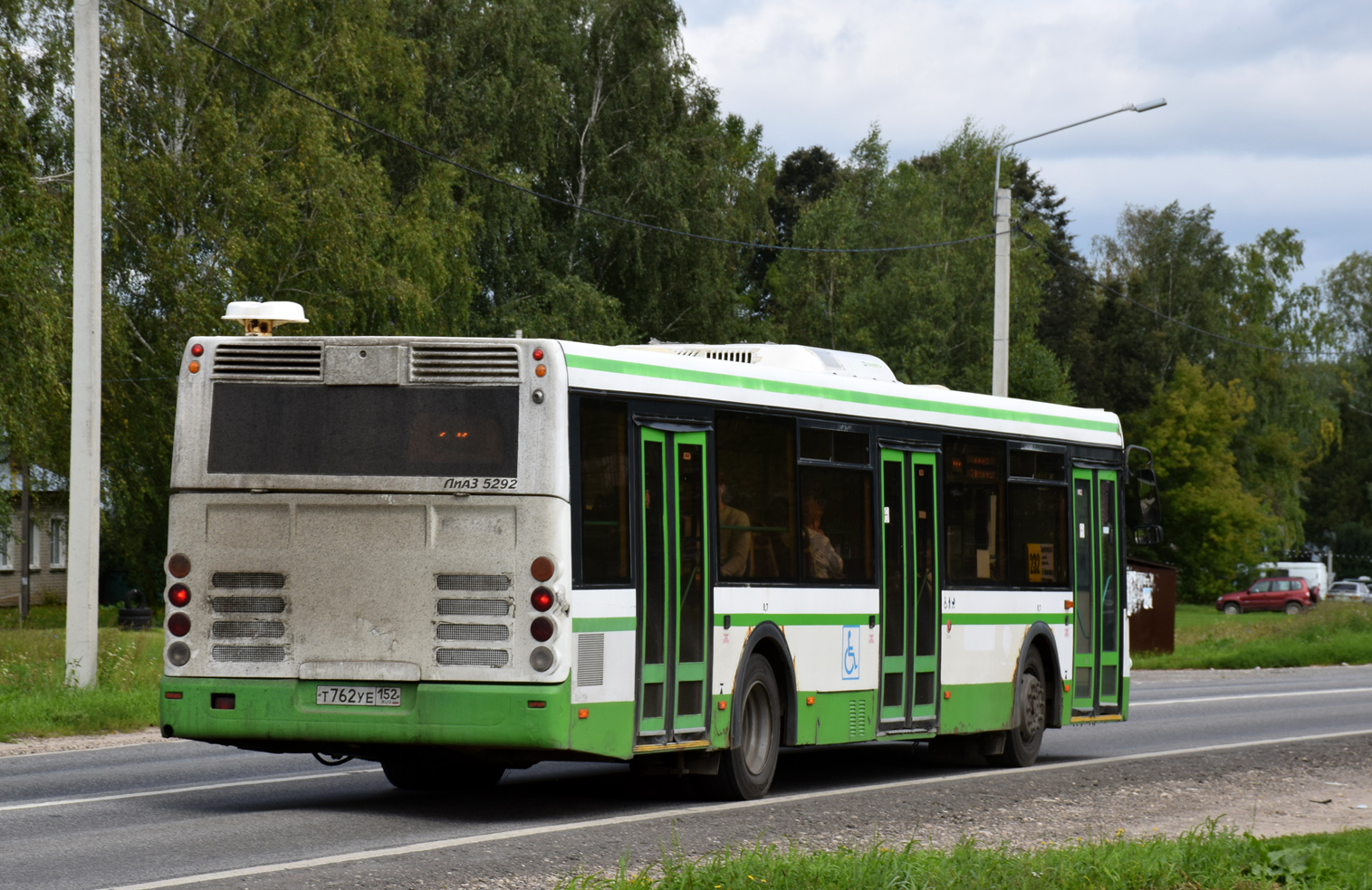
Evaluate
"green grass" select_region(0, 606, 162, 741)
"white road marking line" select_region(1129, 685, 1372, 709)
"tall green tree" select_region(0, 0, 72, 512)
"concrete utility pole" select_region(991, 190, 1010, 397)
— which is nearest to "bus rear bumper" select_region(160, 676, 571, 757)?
"green grass" select_region(0, 606, 162, 741)

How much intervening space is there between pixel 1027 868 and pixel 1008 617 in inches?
286

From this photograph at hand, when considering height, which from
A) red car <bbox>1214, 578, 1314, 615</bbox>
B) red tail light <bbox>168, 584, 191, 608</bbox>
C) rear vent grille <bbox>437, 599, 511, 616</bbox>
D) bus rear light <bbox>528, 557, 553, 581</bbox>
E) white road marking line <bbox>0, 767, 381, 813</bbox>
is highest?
bus rear light <bbox>528, 557, 553, 581</bbox>

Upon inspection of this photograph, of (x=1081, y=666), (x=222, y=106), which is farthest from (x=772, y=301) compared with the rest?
(x=1081, y=666)

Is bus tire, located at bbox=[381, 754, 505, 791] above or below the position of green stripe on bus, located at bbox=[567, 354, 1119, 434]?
below

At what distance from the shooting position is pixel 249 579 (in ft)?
36.1

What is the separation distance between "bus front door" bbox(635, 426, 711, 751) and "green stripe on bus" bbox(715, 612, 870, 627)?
1.15 feet

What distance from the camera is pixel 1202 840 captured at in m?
9.62

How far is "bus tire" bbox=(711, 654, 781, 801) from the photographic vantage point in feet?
40.7

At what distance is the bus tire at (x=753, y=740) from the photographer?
12.4 meters

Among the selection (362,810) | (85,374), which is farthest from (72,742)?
(362,810)

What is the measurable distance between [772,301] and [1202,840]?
60.9 metres

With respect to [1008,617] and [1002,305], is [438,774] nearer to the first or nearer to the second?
[1008,617]

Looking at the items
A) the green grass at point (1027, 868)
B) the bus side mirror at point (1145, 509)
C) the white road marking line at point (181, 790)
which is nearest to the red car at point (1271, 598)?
the bus side mirror at point (1145, 509)

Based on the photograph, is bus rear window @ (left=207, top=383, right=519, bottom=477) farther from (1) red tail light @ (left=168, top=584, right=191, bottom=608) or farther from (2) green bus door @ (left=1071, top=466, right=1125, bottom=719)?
(2) green bus door @ (left=1071, top=466, right=1125, bottom=719)
